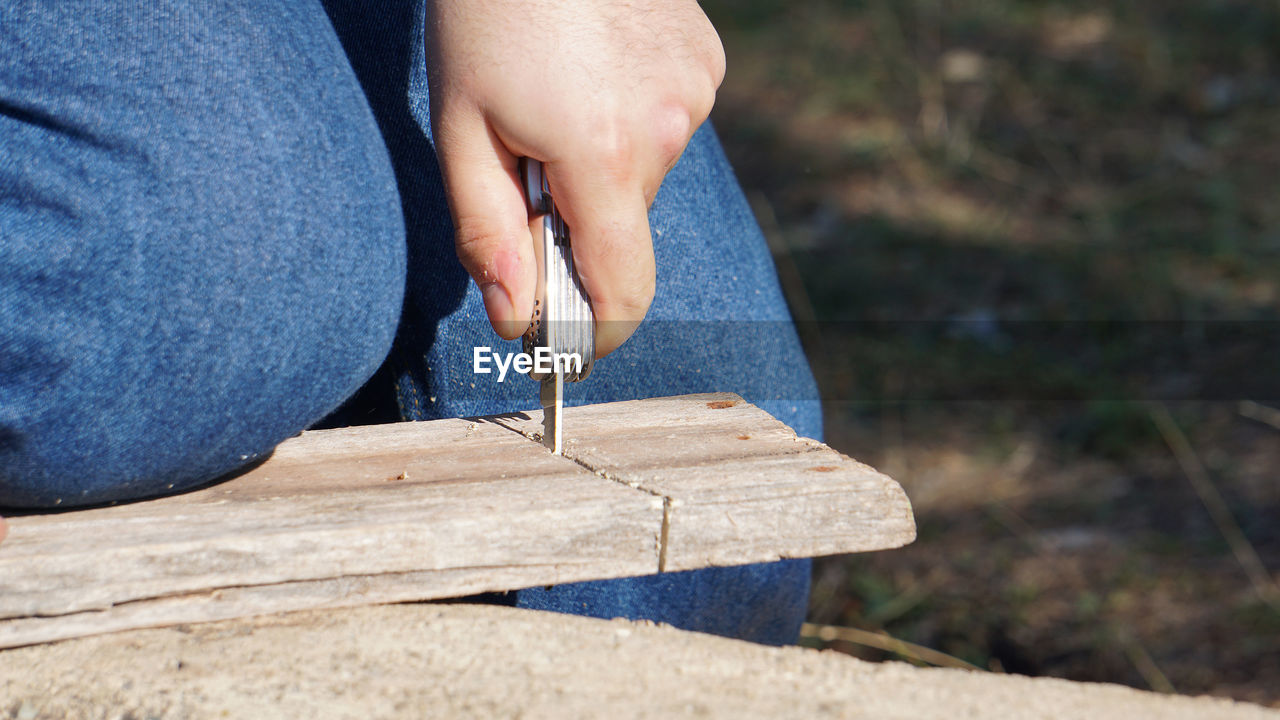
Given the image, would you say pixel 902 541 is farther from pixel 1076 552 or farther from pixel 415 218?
pixel 1076 552

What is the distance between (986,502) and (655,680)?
1701 mm

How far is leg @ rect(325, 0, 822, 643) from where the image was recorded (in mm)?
1269

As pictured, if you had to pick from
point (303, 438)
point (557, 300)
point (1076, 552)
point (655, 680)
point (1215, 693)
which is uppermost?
point (557, 300)

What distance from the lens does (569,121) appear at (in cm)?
92

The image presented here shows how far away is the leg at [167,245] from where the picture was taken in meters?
0.88

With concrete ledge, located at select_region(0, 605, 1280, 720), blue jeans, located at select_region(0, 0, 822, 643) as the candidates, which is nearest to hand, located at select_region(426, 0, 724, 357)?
blue jeans, located at select_region(0, 0, 822, 643)

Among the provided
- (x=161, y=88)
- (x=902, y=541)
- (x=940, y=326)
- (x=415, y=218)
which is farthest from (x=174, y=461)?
(x=940, y=326)

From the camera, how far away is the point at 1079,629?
1.94 m

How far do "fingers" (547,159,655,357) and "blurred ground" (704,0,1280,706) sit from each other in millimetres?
1211

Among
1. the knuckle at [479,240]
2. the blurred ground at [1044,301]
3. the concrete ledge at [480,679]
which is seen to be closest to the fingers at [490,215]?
the knuckle at [479,240]

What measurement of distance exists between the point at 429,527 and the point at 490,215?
0.87 ft

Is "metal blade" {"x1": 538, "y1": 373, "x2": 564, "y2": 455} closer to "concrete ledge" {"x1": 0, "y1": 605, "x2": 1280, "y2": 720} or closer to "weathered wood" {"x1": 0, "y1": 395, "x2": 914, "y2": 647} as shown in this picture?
"weathered wood" {"x1": 0, "y1": 395, "x2": 914, "y2": 647}

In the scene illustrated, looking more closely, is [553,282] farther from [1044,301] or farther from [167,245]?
[1044,301]

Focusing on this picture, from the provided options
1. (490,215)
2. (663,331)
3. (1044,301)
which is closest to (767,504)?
(490,215)
